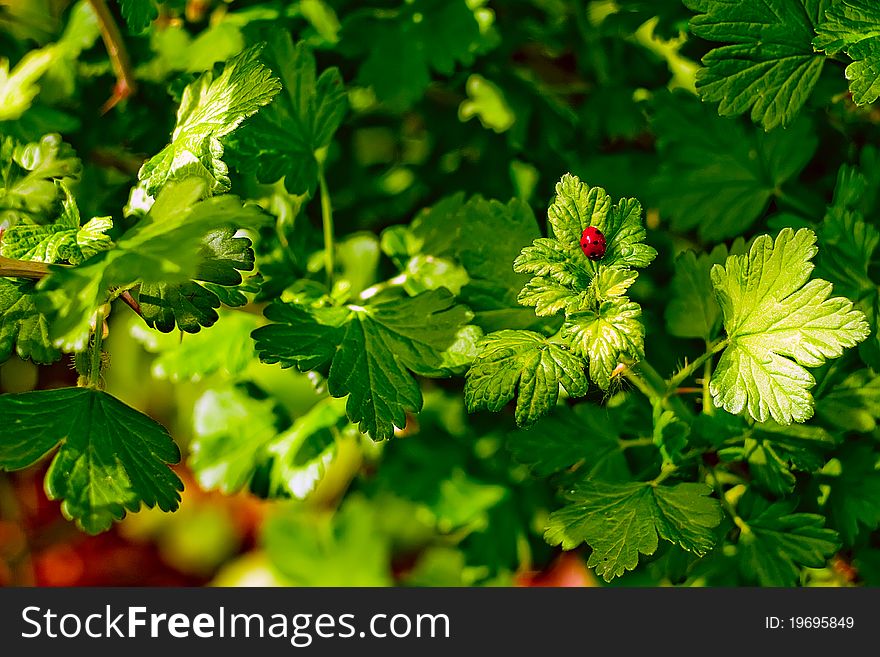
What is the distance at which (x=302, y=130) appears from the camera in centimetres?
82

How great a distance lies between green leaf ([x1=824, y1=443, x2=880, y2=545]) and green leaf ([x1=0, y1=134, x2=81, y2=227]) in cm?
79

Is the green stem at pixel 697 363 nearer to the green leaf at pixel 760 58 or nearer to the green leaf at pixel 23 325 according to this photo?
the green leaf at pixel 760 58

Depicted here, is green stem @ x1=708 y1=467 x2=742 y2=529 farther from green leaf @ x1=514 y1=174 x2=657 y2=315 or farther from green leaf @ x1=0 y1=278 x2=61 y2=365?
green leaf @ x1=0 y1=278 x2=61 y2=365

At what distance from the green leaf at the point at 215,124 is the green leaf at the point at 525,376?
10.2 inches

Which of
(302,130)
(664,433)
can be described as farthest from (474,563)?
(302,130)

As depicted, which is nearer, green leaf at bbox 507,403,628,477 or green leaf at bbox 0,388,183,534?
green leaf at bbox 0,388,183,534

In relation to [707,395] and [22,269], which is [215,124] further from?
[707,395]

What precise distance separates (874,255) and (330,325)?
57 centimetres

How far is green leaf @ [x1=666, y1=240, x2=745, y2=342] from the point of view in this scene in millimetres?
770

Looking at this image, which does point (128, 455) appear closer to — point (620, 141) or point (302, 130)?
point (302, 130)

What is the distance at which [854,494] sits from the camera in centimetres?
77

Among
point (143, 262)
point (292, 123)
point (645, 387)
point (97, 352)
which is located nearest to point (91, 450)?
point (97, 352)

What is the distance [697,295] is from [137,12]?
595 mm

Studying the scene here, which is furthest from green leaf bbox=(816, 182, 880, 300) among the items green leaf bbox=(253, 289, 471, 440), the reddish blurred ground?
the reddish blurred ground
